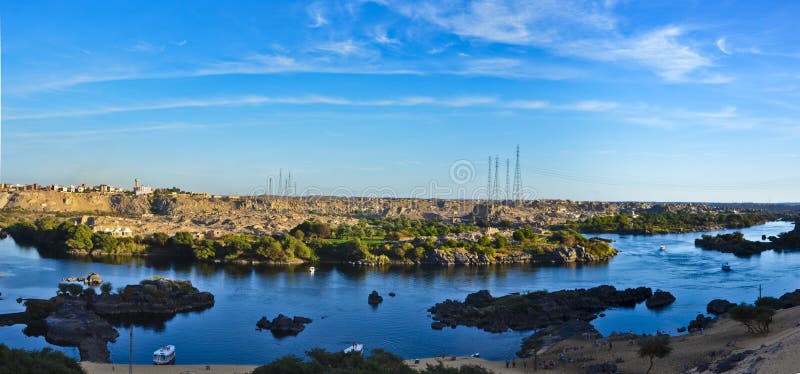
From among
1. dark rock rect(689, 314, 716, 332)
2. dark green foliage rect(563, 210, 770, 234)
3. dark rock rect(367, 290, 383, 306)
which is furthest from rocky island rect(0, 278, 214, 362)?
dark green foliage rect(563, 210, 770, 234)

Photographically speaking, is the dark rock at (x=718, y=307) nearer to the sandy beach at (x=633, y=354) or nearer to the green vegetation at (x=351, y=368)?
the sandy beach at (x=633, y=354)

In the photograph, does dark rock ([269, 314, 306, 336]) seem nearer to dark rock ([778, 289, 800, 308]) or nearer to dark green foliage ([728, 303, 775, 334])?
dark green foliage ([728, 303, 775, 334])

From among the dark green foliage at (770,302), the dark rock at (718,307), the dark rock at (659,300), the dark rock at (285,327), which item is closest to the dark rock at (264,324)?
the dark rock at (285,327)

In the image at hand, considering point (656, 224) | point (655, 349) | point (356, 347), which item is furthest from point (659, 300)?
point (656, 224)

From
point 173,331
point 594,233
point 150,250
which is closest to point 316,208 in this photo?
point 594,233

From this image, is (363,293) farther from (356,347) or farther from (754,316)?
(754,316)

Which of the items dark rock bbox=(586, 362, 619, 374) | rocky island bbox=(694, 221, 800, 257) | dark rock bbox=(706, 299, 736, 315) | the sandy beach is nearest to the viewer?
the sandy beach
